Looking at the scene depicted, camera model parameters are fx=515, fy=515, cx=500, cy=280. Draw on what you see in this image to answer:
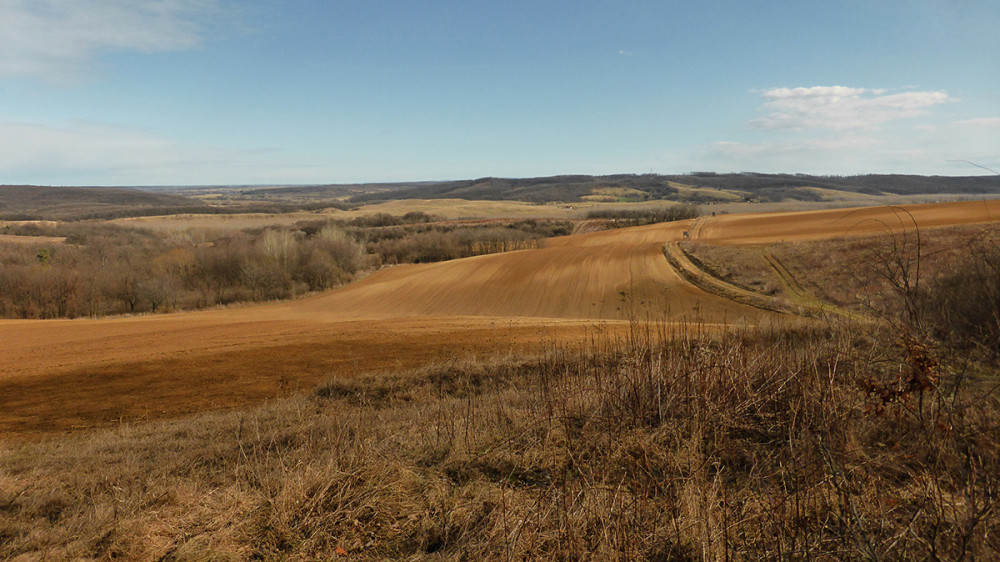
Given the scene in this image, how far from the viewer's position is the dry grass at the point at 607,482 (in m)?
3.65

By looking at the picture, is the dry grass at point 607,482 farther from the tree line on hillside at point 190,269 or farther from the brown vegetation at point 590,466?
the tree line on hillside at point 190,269

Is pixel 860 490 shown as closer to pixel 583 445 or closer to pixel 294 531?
pixel 583 445

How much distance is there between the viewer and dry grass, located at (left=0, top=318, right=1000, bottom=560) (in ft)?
12.0

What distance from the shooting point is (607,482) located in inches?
187

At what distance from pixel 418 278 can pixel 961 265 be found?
37148mm

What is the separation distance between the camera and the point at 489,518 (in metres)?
4.29

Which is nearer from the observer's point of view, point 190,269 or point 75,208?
point 190,269

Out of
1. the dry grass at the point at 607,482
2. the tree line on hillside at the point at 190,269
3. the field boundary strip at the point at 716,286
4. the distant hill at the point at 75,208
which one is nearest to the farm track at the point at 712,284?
the field boundary strip at the point at 716,286

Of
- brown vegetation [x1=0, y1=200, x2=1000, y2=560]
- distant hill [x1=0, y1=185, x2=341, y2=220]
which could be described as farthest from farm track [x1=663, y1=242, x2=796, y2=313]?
distant hill [x1=0, y1=185, x2=341, y2=220]

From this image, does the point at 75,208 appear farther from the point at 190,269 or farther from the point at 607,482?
the point at 607,482

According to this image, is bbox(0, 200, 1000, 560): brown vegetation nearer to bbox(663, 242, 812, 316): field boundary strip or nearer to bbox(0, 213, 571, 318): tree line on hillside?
bbox(663, 242, 812, 316): field boundary strip

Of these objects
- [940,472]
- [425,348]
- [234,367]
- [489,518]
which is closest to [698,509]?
[489,518]

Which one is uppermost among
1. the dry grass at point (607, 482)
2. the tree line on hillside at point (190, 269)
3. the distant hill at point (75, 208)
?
the distant hill at point (75, 208)

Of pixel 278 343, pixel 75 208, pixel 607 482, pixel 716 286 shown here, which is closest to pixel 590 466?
pixel 607 482
